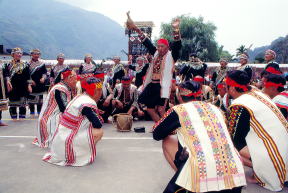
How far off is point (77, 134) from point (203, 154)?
6.87 feet

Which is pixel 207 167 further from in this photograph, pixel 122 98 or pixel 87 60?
pixel 87 60

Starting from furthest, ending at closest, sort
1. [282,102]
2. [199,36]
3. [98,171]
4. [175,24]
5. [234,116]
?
[199,36] < [175,24] < [98,171] < [282,102] < [234,116]

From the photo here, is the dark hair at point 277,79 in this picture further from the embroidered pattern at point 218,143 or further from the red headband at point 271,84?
the embroidered pattern at point 218,143

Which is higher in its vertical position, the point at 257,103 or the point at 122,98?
the point at 257,103

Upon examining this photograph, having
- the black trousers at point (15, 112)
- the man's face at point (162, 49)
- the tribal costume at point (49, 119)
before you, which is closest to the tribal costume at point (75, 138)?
the tribal costume at point (49, 119)

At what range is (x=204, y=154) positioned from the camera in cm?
200

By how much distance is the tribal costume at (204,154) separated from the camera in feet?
6.47

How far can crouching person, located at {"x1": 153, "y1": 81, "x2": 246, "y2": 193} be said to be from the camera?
77.7 inches

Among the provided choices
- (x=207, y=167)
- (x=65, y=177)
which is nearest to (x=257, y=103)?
(x=207, y=167)

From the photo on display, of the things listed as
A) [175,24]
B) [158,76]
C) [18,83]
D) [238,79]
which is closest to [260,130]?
[238,79]

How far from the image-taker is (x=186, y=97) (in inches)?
92.7

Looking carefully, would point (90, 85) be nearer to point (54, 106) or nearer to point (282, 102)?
point (54, 106)

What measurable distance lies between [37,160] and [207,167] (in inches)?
110

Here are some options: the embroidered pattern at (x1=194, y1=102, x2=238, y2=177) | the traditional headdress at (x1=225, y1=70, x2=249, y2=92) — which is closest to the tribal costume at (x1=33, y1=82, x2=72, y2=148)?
the traditional headdress at (x1=225, y1=70, x2=249, y2=92)
